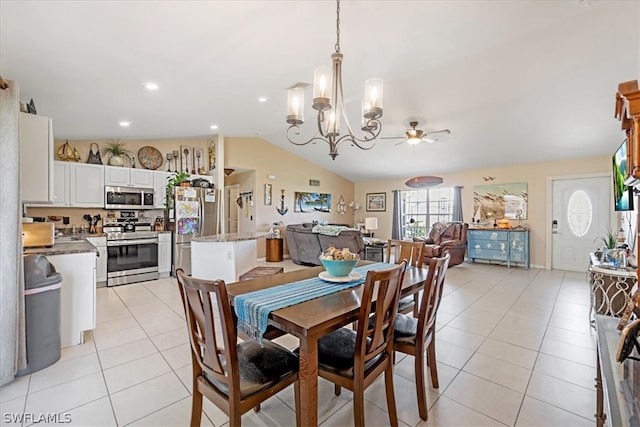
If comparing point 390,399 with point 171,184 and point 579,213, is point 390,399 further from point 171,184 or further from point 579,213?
point 579,213

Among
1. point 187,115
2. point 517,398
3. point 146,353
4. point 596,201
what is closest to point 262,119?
point 187,115

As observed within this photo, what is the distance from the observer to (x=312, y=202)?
27.5 feet

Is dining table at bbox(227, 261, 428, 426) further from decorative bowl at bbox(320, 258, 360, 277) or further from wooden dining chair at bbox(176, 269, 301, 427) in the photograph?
decorative bowl at bbox(320, 258, 360, 277)

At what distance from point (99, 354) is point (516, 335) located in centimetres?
399

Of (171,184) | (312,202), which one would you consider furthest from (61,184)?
(312,202)

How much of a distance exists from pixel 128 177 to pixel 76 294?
2.88 metres

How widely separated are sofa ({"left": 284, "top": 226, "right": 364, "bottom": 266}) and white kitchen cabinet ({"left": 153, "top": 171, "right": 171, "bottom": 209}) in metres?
2.76

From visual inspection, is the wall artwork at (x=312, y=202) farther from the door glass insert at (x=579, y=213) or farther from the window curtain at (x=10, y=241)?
the window curtain at (x=10, y=241)

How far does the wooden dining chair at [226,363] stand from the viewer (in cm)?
128

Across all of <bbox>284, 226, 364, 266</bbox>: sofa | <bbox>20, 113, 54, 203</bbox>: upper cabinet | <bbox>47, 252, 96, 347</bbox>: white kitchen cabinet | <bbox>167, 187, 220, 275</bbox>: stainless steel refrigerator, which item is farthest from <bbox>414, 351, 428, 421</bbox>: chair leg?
<bbox>167, 187, 220, 275</bbox>: stainless steel refrigerator

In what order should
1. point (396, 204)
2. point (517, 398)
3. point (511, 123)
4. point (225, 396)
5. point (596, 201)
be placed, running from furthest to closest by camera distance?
1. point (396, 204)
2. point (596, 201)
3. point (511, 123)
4. point (517, 398)
5. point (225, 396)

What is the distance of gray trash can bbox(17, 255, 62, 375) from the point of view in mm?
2170

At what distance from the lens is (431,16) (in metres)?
2.47

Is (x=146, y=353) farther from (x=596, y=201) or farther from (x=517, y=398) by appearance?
(x=596, y=201)
